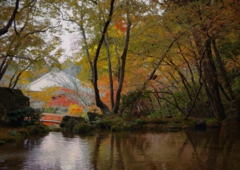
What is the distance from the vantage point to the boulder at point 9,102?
376 inches

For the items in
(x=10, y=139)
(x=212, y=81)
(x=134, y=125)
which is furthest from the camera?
(x=212, y=81)

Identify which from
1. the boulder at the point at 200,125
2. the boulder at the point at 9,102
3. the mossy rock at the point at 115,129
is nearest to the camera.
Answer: the boulder at the point at 9,102

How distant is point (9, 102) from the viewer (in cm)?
984

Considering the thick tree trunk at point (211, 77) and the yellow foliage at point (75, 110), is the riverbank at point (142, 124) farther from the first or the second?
the yellow foliage at point (75, 110)

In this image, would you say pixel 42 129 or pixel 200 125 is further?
pixel 200 125

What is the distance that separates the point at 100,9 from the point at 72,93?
1070 centimetres

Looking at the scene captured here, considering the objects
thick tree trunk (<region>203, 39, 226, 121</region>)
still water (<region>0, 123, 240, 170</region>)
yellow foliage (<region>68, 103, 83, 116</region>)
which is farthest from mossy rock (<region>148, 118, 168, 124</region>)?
yellow foliage (<region>68, 103, 83, 116</region>)

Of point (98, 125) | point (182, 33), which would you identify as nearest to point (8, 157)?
point (98, 125)

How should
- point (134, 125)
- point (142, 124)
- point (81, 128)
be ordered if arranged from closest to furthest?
point (81, 128) → point (134, 125) → point (142, 124)

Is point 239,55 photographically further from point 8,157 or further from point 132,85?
point 8,157

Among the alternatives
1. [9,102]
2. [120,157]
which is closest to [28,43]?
[9,102]

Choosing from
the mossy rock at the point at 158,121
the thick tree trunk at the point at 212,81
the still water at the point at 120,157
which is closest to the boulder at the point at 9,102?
the still water at the point at 120,157

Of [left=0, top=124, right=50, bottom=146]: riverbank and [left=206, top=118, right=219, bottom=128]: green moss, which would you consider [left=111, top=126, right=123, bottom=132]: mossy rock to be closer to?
[left=0, top=124, right=50, bottom=146]: riverbank

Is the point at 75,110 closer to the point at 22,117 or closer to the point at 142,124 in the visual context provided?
the point at 142,124
